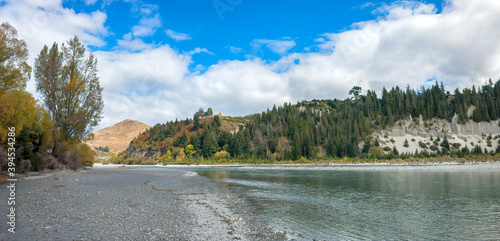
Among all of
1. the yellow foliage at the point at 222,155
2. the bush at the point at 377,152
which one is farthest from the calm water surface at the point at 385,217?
the yellow foliage at the point at 222,155

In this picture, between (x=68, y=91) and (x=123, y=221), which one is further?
(x=68, y=91)

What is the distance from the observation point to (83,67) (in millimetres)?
38969

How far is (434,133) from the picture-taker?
130 m

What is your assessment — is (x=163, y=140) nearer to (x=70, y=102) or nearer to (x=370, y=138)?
(x=370, y=138)

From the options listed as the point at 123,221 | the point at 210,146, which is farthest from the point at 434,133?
the point at 123,221

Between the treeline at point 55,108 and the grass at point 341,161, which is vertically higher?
the treeline at point 55,108

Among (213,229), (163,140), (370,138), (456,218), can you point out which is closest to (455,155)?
(370,138)

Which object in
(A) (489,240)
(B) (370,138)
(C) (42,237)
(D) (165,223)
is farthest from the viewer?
(B) (370,138)

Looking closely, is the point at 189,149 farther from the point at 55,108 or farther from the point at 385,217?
the point at 385,217

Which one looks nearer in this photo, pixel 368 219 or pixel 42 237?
pixel 42 237

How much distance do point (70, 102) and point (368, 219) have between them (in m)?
38.4

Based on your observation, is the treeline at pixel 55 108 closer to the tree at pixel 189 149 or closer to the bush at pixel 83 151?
the bush at pixel 83 151

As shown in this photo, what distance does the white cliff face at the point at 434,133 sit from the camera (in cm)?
12181

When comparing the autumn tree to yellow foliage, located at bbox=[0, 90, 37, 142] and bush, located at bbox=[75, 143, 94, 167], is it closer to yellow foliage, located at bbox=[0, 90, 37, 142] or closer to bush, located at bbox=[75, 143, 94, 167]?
yellow foliage, located at bbox=[0, 90, 37, 142]
